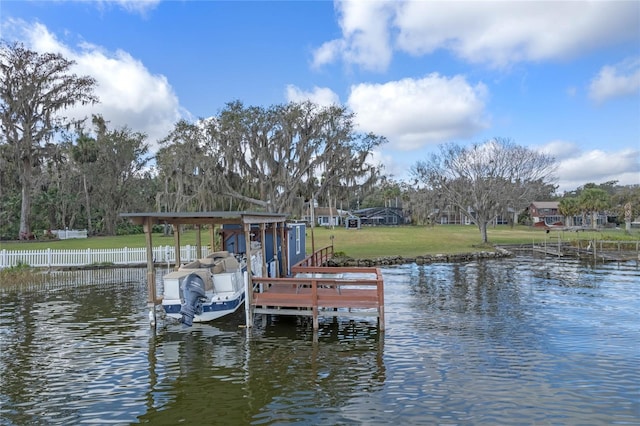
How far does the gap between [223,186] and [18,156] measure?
19.4 meters

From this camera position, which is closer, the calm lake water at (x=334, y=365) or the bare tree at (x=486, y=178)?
the calm lake water at (x=334, y=365)

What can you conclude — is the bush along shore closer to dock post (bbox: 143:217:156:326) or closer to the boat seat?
the boat seat

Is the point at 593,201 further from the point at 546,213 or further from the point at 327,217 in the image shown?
the point at 327,217

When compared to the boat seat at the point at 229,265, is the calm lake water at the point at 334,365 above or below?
below

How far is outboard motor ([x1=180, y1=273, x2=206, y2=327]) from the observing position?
35.8 feet

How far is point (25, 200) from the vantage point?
132ft

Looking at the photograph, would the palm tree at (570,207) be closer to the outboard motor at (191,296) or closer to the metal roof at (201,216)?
the metal roof at (201,216)

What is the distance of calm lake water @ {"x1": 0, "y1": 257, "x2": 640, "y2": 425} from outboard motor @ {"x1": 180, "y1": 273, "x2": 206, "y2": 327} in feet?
2.00

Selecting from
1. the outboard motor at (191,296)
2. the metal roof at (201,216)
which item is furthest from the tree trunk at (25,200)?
the outboard motor at (191,296)

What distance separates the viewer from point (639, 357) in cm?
928

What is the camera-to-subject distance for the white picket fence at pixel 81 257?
76.6ft

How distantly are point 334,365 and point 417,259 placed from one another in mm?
20052

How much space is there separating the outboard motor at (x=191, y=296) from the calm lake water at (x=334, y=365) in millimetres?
609

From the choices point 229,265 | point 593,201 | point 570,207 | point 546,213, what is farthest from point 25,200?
point 546,213
